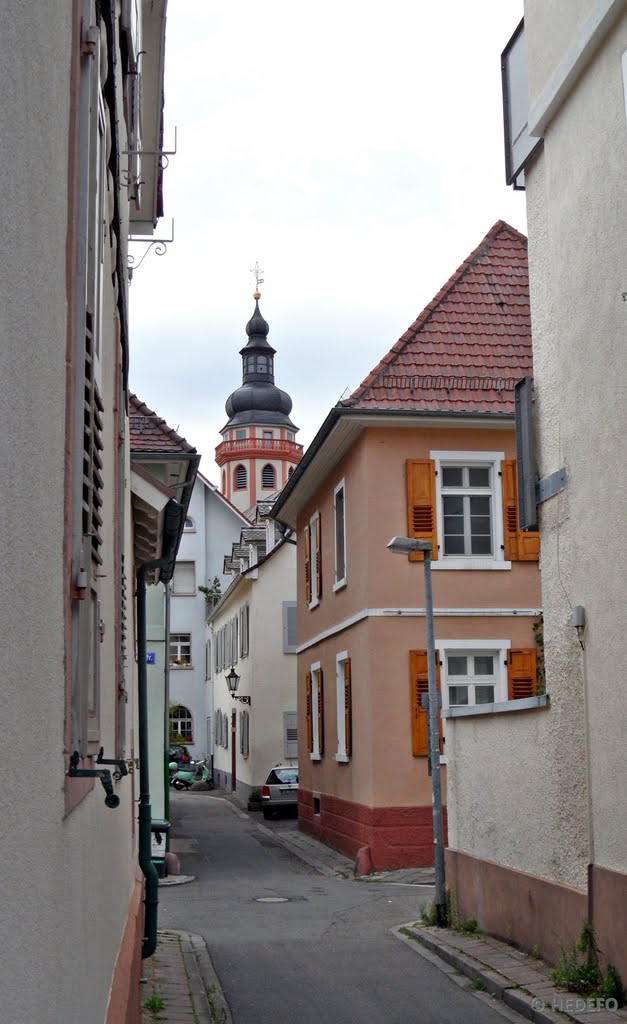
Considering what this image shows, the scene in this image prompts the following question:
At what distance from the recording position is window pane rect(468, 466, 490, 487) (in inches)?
781

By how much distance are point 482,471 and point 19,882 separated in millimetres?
18464

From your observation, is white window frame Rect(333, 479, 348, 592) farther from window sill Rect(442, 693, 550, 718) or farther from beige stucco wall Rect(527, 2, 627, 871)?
beige stucco wall Rect(527, 2, 627, 871)

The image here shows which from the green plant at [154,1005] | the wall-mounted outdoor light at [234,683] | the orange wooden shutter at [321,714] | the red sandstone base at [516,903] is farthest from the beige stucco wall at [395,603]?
the wall-mounted outdoor light at [234,683]

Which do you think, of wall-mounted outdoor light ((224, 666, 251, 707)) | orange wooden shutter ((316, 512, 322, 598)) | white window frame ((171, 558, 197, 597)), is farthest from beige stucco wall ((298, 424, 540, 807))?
white window frame ((171, 558, 197, 597))

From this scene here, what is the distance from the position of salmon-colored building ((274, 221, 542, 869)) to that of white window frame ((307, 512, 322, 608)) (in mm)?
3481

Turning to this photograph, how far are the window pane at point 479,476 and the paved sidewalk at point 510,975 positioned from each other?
8.68m

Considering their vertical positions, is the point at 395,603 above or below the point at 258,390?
below

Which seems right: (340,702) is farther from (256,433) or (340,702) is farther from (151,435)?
(256,433)

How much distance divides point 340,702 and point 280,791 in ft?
29.4

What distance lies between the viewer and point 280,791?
98.7ft

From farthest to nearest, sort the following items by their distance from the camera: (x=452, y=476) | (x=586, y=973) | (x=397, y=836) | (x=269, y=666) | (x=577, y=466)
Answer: (x=269, y=666) → (x=452, y=476) → (x=397, y=836) → (x=577, y=466) → (x=586, y=973)

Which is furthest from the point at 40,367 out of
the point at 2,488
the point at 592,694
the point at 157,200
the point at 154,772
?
the point at 154,772

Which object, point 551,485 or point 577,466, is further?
point 551,485

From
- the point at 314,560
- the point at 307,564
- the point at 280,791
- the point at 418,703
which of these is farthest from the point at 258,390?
the point at 418,703
